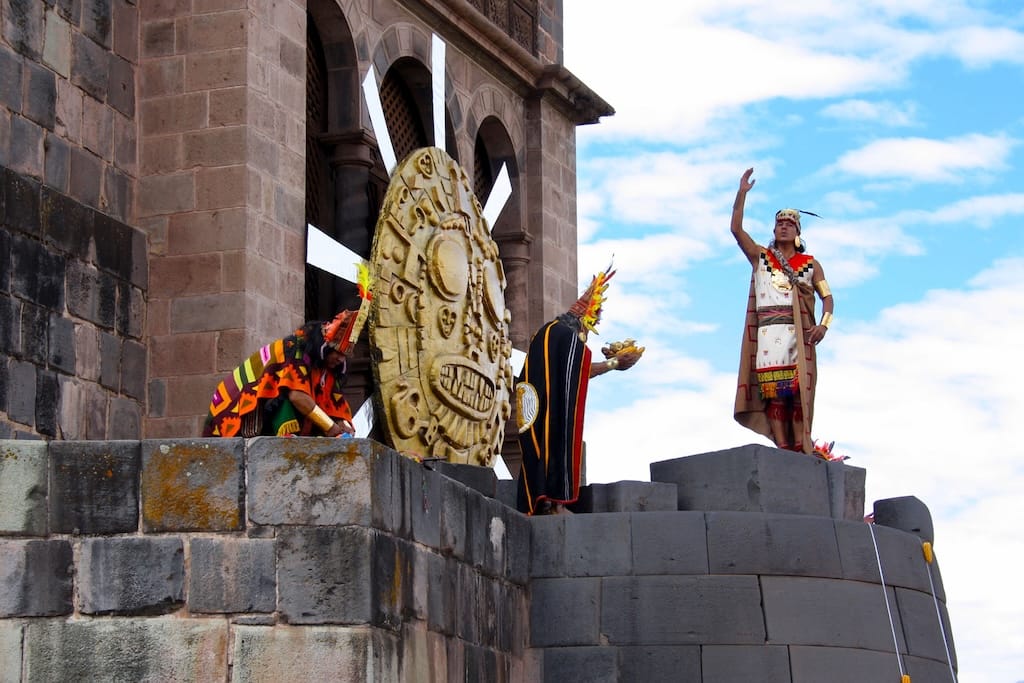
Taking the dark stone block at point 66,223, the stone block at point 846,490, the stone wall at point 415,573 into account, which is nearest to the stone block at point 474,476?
the stone wall at point 415,573

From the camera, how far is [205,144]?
1530 cm

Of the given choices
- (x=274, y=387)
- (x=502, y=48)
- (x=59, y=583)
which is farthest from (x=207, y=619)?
(x=502, y=48)

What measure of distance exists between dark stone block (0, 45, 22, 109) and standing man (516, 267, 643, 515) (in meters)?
4.24

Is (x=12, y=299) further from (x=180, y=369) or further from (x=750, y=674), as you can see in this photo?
(x=750, y=674)

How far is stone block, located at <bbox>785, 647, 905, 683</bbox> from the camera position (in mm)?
12383

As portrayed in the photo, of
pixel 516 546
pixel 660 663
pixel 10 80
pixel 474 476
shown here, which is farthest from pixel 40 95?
pixel 660 663

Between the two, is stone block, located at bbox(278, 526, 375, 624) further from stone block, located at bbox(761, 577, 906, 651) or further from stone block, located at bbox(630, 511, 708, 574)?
stone block, located at bbox(761, 577, 906, 651)

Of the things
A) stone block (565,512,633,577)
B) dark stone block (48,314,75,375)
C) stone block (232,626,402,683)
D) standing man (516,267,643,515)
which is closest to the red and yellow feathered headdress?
standing man (516,267,643,515)

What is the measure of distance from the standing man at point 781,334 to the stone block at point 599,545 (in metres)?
2.04

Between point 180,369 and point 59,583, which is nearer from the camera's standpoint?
point 59,583

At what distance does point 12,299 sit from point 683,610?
17.3 ft

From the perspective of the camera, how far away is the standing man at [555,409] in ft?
43.2

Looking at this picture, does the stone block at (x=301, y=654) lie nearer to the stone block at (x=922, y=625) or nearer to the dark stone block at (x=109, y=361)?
A: the stone block at (x=922, y=625)

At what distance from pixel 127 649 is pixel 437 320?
8.50 m
